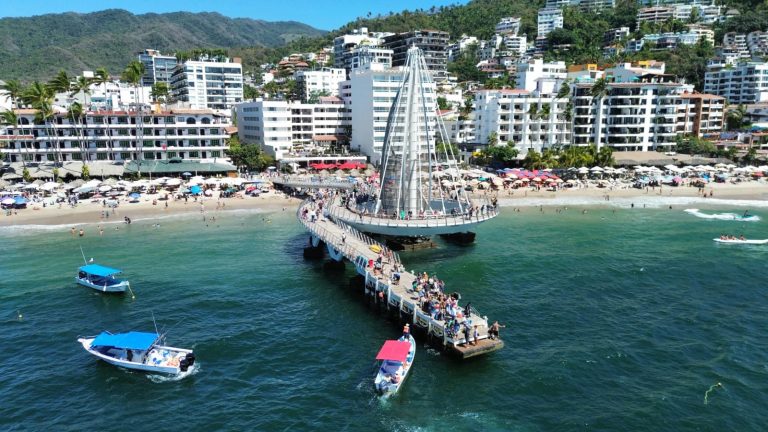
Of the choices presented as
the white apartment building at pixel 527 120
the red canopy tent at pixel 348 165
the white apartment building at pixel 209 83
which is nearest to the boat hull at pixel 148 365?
the red canopy tent at pixel 348 165

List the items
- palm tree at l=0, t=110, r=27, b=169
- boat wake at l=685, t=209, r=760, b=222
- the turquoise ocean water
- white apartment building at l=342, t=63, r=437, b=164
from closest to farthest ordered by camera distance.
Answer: the turquoise ocean water → boat wake at l=685, t=209, r=760, b=222 → palm tree at l=0, t=110, r=27, b=169 → white apartment building at l=342, t=63, r=437, b=164

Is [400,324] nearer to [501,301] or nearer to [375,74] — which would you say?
[501,301]

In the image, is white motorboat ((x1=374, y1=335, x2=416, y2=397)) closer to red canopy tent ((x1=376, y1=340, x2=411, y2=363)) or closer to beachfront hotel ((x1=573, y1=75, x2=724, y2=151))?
red canopy tent ((x1=376, y1=340, x2=411, y2=363))

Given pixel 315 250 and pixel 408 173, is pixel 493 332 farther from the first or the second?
pixel 315 250

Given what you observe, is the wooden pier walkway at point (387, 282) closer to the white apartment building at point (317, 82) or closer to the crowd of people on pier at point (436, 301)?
the crowd of people on pier at point (436, 301)

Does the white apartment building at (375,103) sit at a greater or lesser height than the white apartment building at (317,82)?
lesser

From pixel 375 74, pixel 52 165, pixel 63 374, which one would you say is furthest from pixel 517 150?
pixel 63 374

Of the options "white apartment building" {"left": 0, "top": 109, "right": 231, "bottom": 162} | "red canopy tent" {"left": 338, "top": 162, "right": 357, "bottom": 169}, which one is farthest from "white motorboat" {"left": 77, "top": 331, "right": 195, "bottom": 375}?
"red canopy tent" {"left": 338, "top": 162, "right": 357, "bottom": 169}
